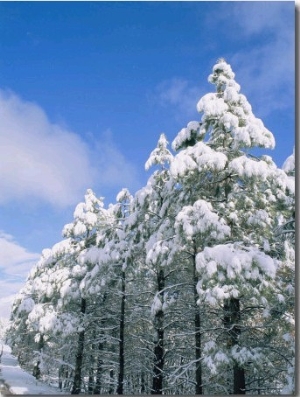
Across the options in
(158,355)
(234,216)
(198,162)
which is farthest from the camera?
(158,355)

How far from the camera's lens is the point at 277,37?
8.11 metres

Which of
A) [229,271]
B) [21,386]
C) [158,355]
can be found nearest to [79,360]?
[21,386]

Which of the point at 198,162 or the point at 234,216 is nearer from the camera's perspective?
the point at 198,162

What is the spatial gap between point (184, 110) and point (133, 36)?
2450 mm

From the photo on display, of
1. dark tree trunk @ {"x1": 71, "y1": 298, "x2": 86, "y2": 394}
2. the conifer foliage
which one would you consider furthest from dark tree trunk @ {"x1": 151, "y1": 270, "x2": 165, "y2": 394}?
dark tree trunk @ {"x1": 71, "y1": 298, "x2": 86, "y2": 394}

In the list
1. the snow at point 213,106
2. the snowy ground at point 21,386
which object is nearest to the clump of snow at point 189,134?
the snow at point 213,106

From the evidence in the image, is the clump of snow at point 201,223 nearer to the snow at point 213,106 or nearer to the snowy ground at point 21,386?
the snow at point 213,106

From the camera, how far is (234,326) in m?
7.09

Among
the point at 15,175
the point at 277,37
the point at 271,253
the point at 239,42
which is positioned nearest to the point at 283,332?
the point at 271,253

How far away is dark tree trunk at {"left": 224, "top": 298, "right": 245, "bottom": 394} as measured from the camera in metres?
6.57

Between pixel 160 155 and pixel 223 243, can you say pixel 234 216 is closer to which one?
pixel 223 243

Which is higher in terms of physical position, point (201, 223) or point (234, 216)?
point (234, 216)

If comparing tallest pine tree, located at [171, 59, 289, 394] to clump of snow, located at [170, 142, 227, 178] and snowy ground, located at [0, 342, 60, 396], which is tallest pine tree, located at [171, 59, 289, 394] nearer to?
clump of snow, located at [170, 142, 227, 178]

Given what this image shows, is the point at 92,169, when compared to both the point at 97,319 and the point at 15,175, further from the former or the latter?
the point at 97,319
